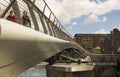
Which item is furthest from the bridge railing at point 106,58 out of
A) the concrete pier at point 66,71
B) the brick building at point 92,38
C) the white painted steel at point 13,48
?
the brick building at point 92,38

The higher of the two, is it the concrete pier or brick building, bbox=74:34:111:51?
brick building, bbox=74:34:111:51

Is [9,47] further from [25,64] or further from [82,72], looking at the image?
[82,72]

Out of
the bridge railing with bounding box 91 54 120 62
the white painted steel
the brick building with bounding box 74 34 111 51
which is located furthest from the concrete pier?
the brick building with bounding box 74 34 111 51

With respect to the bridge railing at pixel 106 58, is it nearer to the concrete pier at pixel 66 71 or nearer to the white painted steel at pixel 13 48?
the concrete pier at pixel 66 71

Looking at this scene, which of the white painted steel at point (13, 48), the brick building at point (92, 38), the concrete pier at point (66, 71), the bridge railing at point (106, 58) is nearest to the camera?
the white painted steel at point (13, 48)

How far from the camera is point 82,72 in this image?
3572cm

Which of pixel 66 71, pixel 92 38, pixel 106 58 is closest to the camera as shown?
pixel 66 71

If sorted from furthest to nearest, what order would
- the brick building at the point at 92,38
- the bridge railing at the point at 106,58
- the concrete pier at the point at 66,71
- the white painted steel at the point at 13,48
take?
the brick building at the point at 92,38
the bridge railing at the point at 106,58
the concrete pier at the point at 66,71
the white painted steel at the point at 13,48

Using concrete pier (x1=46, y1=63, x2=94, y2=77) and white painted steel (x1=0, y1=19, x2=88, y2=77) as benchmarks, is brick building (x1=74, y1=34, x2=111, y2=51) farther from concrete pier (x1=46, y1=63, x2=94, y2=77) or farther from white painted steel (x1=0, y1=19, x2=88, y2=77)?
white painted steel (x1=0, y1=19, x2=88, y2=77)

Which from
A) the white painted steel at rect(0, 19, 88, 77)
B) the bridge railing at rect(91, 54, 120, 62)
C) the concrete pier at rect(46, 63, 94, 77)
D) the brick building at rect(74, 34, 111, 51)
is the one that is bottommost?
the concrete pier at rect(46, 63, 94, 77)

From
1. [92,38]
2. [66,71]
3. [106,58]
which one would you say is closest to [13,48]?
[66,71]

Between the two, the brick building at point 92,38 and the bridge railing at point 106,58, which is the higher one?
the brick building at point 92,38

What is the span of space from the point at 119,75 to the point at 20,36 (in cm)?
4366

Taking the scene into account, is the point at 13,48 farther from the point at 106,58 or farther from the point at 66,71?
the point at 106,58
